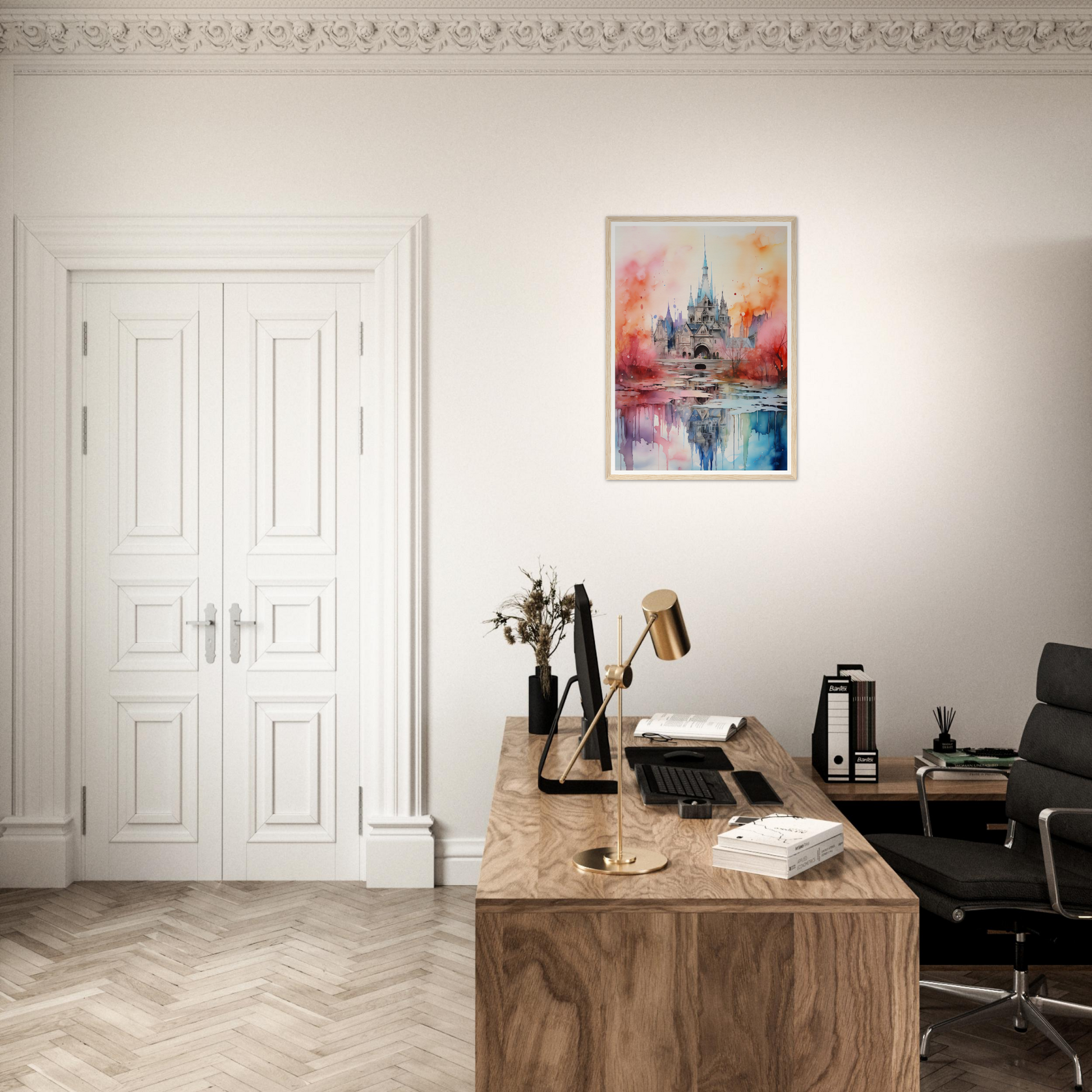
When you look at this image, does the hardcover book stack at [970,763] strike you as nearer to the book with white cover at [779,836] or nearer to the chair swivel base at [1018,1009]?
the chair swivel base at [1018,1009]

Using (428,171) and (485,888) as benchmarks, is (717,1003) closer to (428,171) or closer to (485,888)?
(485,888)

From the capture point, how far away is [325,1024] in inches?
109

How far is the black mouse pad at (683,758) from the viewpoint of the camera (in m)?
2.71

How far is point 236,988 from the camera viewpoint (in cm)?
300

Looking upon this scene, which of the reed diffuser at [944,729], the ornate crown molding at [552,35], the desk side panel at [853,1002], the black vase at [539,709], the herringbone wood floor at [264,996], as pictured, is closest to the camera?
the desk side panel at [853,1002]

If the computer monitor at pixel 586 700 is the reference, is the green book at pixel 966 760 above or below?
below

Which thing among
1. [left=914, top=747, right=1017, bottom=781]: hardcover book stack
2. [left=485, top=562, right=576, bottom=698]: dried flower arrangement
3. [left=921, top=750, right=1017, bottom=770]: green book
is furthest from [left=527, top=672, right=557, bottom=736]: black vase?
[left=921, top=750, right=1017, bottom=770]: green book

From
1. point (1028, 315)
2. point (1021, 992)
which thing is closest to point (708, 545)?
point (1028, 315)

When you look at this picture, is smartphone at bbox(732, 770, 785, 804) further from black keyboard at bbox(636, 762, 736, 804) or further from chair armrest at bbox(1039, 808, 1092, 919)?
chair armrest at bbox(1039, 808, 1092, 919)

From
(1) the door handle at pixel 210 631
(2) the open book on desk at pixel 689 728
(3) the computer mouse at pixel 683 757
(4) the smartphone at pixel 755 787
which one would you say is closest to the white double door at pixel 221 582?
(1) the door handle at pixel 210 631

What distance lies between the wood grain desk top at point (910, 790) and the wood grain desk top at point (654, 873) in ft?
2.26

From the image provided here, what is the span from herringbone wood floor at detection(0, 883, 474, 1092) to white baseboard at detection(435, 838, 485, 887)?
0.19 feet

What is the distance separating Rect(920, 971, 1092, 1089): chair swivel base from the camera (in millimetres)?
2547

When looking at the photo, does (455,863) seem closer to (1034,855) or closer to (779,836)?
(1034,855)
